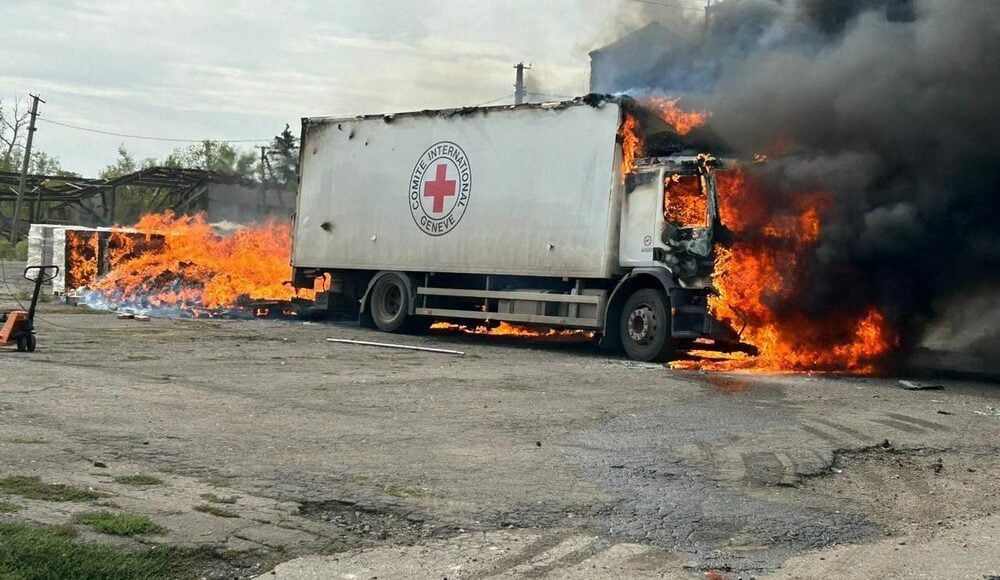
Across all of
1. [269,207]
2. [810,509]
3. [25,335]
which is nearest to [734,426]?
[810,509]

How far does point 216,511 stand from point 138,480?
2.67 ft

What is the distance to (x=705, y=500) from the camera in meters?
6.17

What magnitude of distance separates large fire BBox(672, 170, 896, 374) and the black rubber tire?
5.95m

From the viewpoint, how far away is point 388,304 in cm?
1852

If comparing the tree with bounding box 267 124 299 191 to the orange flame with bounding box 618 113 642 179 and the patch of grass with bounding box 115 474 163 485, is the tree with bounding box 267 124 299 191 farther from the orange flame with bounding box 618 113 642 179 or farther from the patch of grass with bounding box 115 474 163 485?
the patch of grass with bounding box 115 474 163 485

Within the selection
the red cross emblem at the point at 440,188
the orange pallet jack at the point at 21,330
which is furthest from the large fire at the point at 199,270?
the orange pallet jack at the point at 21,330

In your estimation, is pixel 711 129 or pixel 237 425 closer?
pixel 237 425

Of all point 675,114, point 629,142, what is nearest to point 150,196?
point 629,142

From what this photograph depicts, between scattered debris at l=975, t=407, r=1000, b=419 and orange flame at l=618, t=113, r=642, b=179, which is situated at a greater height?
orange flame at l=618, t=113, r=642, b=179

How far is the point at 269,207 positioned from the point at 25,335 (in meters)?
25.3

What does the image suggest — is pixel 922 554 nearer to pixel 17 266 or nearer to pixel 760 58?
pixel 760 58

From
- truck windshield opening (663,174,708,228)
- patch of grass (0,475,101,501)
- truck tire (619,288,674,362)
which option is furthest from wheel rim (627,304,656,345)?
patch of grass (0,475,101,501)

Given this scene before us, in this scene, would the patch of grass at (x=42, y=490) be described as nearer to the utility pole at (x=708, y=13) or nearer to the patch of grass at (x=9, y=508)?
the patch of grass at (x=9, y=508)

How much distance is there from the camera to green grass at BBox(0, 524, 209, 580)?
4.16 m
